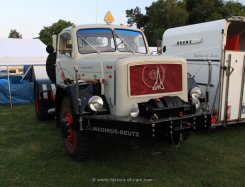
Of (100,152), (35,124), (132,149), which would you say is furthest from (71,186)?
(35,124)

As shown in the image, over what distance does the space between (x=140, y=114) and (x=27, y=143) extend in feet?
9.80

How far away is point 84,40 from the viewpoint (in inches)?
226

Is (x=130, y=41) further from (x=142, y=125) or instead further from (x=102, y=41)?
(x=142, y=125)

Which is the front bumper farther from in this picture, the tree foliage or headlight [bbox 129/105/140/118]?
the tree foliage

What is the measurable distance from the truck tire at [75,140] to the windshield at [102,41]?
3.59ft

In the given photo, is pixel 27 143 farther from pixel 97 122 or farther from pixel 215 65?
Result: pixel 215 65

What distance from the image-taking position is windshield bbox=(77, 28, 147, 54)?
5707mm

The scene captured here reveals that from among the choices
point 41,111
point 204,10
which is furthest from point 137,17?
point 41,111

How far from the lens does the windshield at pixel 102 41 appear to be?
5707 mm

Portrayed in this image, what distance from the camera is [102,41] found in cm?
582

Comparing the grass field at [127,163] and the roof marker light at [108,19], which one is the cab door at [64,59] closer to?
the roof marker light at [108,19]

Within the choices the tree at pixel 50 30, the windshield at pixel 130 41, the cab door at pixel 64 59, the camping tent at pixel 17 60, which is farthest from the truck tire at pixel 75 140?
the tree at pixel 50 30

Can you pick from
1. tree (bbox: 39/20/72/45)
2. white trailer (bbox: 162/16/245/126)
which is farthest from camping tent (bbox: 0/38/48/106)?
tree (bbox: 39/20/72/45)

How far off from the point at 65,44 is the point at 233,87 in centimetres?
382
